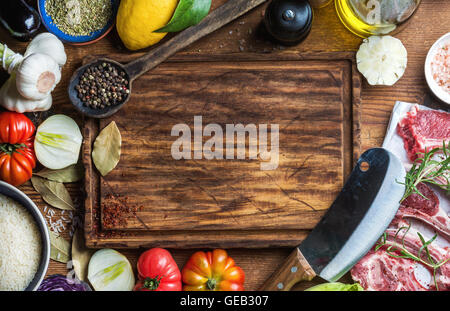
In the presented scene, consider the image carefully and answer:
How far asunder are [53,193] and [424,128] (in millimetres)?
1174

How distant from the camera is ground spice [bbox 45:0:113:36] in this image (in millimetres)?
1280

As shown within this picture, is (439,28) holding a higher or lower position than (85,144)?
higher

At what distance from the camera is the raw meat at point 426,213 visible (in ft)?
4.22

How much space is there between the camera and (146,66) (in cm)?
127

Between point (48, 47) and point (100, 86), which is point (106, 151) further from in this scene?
point (48, 47)

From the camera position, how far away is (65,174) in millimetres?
1315

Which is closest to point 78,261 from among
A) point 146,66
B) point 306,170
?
point 146,66

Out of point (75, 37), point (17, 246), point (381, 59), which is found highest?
point (75, 37)

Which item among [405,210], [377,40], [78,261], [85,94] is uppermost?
[377,40]

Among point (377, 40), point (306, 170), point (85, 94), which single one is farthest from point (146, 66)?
point (377, 40)

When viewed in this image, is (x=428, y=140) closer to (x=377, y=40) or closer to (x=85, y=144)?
(x=377, y=40)

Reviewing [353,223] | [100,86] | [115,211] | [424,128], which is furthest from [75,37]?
[424,128]

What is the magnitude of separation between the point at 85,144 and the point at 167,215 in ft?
1.08

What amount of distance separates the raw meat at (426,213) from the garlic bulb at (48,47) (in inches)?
44.4
